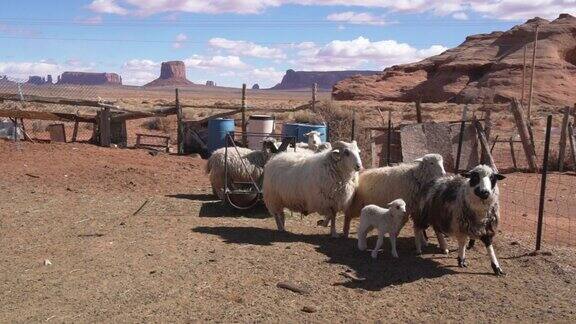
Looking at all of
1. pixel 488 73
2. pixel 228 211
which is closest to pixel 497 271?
pixel 228 211

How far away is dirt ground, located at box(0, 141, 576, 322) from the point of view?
20.5 ft

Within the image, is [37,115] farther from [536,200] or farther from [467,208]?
[467,208]

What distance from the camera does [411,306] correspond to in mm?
6523

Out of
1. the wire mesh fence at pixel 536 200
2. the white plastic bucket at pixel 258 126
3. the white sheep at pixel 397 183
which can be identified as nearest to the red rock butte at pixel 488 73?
the wire mesh fence at pixel 536 200

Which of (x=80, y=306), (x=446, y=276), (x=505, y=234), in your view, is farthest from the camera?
(x=505, y=234)

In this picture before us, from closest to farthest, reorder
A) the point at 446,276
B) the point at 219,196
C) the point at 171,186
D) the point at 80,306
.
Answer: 1. the point at 80,306
2. the point at 446,276
3. the point at 219,196
4. the point at 171,186

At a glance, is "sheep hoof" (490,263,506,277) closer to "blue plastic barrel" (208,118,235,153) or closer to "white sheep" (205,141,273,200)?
"white sheep" (205,141,273,200)

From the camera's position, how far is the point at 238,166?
11.9 metres

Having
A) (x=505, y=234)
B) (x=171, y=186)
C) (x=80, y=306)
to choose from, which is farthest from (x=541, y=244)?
(x=171, y=186)

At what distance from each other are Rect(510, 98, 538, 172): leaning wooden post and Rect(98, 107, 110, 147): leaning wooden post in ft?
39.2

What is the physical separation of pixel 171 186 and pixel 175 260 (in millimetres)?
6572

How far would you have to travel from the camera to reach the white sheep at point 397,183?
9.05 meters

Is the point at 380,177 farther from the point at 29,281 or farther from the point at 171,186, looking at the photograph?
the point at 171,186

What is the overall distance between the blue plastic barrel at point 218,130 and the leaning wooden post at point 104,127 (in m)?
3.26
